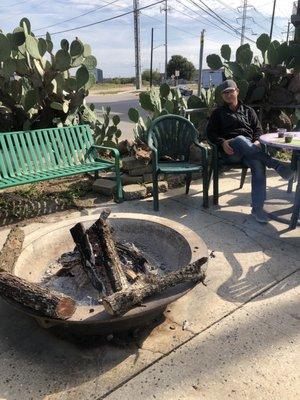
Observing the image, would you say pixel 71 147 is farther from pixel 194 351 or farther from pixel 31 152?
pixel 194 351

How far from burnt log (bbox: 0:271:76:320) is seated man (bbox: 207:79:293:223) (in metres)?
2.74

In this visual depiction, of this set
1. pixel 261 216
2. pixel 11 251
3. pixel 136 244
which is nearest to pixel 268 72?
pixel 261 216

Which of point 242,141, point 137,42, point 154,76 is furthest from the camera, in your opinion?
point 154,76

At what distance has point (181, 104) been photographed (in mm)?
6297

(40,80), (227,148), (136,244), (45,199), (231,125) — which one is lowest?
(45,199)

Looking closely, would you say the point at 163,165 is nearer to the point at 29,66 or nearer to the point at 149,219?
the point at 149,219

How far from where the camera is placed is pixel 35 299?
2.07 m

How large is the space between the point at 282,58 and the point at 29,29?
4.15 m

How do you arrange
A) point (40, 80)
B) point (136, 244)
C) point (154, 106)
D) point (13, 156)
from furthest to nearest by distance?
point (154, 106) → point (40, 80) → point (13, 156) → point (136, 244)

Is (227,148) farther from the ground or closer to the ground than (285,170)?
farther from the ground

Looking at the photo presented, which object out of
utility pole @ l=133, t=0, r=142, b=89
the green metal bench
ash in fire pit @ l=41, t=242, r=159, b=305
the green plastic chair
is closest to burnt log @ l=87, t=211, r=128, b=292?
ash in fire pit @ l=41, t=242, r=159, b=305

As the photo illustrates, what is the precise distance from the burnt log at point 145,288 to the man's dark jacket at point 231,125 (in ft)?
8.11

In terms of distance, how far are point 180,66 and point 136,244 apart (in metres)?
54.3

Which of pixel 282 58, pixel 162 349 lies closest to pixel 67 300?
pixel 162 349
